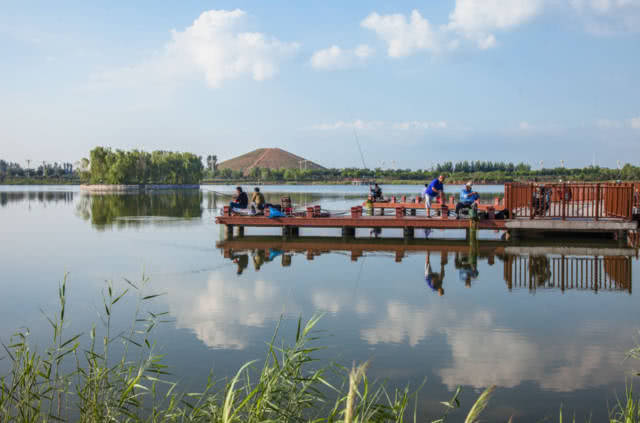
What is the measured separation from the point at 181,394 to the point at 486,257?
13.4m

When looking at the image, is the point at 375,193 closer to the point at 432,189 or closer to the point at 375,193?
the point at 375,193

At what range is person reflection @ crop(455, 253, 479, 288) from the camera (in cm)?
1424

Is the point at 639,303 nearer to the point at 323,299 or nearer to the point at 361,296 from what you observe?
the point at 361,296

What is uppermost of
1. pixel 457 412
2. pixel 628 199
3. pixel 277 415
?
pixel 628 199

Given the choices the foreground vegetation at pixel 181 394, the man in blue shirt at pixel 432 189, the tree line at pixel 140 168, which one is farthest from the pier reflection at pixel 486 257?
the tree line at pixel 140 168

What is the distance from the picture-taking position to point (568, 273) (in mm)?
14797

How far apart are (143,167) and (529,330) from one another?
131060 millimetres

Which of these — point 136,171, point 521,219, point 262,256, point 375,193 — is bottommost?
point 262,256

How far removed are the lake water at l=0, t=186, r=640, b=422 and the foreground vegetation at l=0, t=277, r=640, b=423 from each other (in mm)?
426

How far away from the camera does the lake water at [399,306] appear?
7328 millimetres

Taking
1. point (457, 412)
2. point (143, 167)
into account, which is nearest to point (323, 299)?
point (457, 412)

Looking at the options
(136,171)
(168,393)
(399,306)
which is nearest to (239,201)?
(399,306)

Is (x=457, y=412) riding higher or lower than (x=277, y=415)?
lower

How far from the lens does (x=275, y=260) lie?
17.5 m
